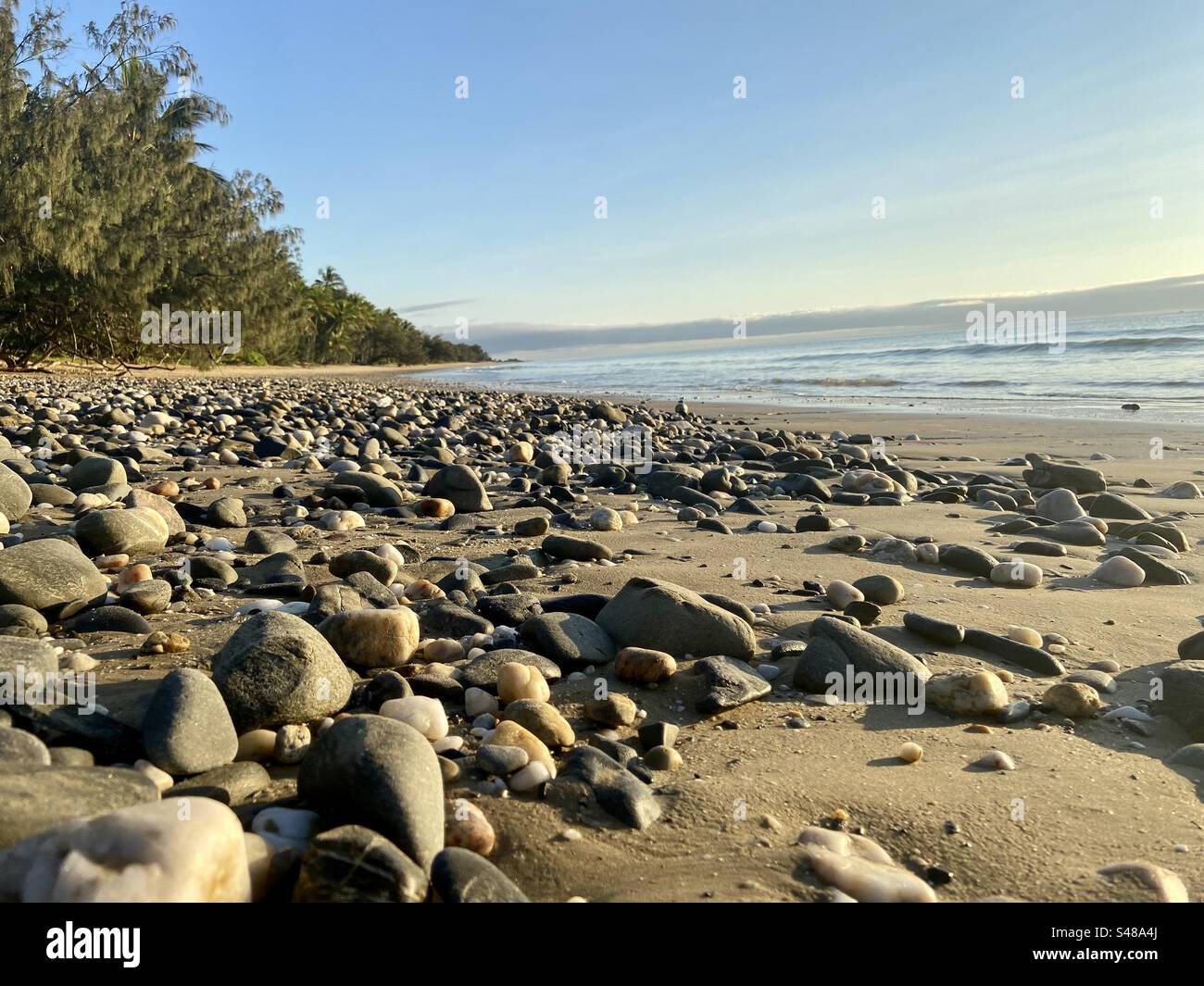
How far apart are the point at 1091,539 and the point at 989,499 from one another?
4.51 feet

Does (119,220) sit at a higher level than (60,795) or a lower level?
higher

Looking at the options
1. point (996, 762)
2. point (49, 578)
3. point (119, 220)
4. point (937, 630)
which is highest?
point (119, 220)

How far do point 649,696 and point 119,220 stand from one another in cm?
1993

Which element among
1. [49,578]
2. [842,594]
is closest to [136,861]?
[49,578]

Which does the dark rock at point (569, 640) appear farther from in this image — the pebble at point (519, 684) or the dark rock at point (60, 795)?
the dark rock at point (60, 795)

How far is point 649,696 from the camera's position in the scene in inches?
88.7

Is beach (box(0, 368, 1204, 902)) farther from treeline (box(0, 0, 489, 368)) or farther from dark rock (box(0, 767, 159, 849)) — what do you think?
treeline (box(0, 0, 489, 368))

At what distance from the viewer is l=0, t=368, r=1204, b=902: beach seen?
4.84 ft

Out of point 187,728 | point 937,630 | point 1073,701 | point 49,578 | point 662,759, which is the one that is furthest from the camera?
point 937,630

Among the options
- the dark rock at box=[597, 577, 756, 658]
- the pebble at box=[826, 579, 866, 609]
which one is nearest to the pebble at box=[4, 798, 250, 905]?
the dark rock at box=[597, 577, 756, 658]

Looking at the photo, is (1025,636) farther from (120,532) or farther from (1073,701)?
(120,532)

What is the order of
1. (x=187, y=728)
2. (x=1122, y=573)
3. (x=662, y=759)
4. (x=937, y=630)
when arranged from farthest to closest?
(x=1122, y=573) → (x=937, y=630) → (x=662, y=759) → (x=187, y=728)

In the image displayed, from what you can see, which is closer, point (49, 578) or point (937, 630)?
point (49, 578)
